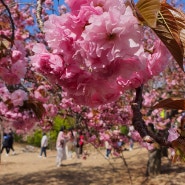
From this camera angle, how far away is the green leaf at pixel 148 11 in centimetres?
84

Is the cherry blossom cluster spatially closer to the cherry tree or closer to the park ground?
the cherry tree

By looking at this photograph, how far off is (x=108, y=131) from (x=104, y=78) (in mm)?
6714

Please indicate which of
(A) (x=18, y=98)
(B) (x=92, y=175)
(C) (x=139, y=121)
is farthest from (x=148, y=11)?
(B) (x=92, y=175)

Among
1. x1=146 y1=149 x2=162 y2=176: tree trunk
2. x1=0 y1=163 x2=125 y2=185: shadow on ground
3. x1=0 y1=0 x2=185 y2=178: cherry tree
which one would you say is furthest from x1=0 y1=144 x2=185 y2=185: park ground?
x1=0 y1=0 x2=185 y2=178: cherry tree

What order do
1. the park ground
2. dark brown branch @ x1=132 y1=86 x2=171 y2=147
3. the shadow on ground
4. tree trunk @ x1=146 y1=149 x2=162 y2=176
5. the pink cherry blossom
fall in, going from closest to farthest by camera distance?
dark brown branch @ x1=132 y1=86 x2=171 y2=147, the pink cherry blossom, the park ground, the shadow on ground, tree trunk @ x1=146 y1=149 x2=162 y2=176

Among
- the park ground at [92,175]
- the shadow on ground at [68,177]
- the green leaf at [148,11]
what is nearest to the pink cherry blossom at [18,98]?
the green leaf at [148,11]

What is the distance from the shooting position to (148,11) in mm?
863

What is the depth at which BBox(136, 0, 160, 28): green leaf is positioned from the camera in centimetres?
84

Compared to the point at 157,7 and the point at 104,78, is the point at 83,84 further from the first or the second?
the point at 157,7

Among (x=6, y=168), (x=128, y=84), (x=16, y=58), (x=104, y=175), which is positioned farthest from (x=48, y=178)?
(x=128, y=84)

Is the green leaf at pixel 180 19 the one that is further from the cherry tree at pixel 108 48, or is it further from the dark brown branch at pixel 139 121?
the dark brown branch at pixel 139 121

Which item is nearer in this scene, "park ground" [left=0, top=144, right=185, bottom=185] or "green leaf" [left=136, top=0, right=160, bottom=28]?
"green leaf" [left=136, top=0, right=160, bottom=28]

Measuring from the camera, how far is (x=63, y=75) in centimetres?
96

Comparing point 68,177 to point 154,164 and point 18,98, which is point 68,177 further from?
point 18,98
